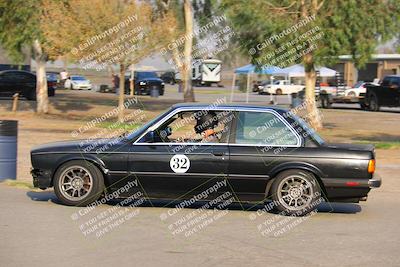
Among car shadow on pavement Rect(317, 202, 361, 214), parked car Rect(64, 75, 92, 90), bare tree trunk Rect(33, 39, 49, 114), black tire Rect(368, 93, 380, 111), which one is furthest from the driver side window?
parked car Rect(64, 75, 92, 90)

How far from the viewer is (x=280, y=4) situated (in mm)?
23891

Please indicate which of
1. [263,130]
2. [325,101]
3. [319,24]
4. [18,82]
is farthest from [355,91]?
[263,130]

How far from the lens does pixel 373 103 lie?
126 ft

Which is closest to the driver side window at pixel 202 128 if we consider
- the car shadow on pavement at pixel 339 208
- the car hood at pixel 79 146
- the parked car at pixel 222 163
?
the parked car at pixel 222 163

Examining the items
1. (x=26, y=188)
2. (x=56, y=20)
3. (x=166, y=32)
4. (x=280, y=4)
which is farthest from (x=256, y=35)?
(x=26, y=188)

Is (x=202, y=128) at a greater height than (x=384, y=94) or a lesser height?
lesser

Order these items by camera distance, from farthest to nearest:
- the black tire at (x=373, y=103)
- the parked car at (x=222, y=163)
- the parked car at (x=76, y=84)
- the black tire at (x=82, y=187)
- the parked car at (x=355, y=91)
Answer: the parked car at (x=76, y=84)
the parked car at (x=355, y=91)
the black tire at (x=373, y=103)
the black tire at (x=82, y=187)
the parked car at (x=222, y=163)

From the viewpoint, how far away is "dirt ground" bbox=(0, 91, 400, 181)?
56.7ft

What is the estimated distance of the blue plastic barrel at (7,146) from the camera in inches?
458

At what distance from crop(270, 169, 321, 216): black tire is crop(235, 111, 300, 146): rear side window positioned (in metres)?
0.44

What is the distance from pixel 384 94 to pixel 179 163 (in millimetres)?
29748

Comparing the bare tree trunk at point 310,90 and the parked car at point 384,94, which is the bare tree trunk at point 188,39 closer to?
the parked car at point 384,94

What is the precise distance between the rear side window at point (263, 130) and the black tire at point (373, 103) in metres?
29.7

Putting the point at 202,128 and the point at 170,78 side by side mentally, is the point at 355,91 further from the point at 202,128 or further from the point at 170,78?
the point at 170,78
